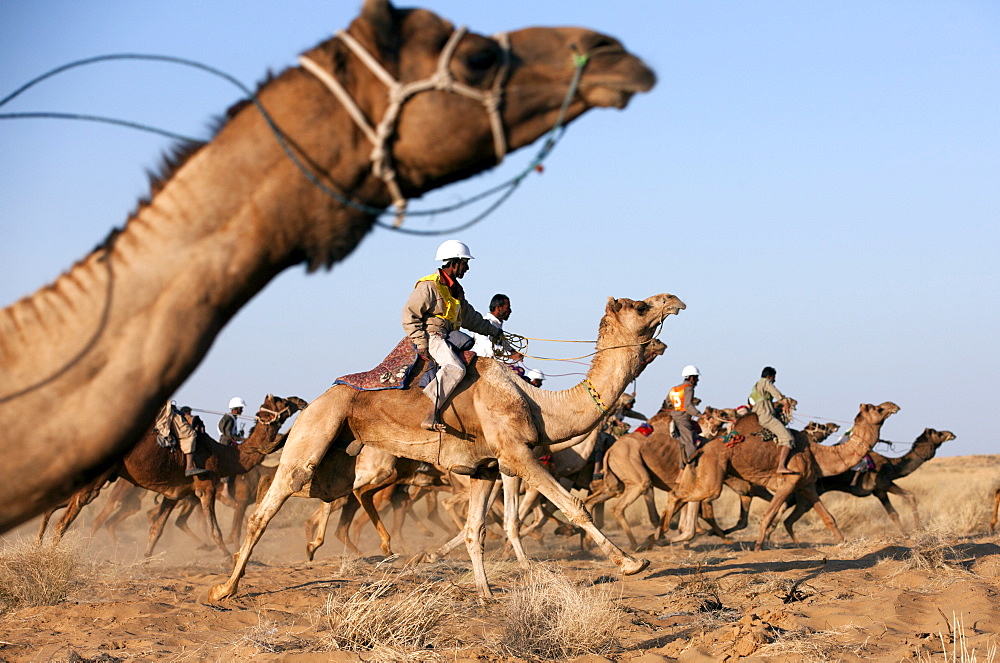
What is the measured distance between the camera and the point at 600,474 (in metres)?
18.6

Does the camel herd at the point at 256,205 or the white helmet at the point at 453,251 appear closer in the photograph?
the camel herd at the point at 256,205

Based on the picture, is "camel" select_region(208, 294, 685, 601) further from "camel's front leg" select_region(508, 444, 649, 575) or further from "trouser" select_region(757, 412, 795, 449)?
"trouser" select_region(757, 412, 795, 449)

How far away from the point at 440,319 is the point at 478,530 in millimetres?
2171

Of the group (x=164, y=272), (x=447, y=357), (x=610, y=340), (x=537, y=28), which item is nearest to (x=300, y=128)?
(x=164, y=272)

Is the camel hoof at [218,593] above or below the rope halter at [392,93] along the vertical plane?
below

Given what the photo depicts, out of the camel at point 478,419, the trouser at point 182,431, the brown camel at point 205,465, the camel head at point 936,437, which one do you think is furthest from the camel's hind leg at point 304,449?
the camel head at point 936,437

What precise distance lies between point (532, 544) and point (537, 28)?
1701 cm

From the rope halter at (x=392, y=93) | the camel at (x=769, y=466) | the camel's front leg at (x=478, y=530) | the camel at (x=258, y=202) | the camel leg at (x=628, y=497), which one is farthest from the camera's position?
the camel leg at (x=628, y=497)

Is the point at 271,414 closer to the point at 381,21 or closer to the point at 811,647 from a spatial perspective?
the point at 811,647

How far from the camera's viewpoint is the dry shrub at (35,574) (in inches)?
360

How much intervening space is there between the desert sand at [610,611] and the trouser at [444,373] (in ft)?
5.68

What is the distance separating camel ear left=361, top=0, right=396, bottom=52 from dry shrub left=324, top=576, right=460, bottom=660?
15.4 ft

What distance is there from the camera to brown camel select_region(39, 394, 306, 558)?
1538cm

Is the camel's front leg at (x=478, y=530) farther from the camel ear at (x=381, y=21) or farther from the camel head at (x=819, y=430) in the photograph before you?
the camel head at (x=819, y=430)
